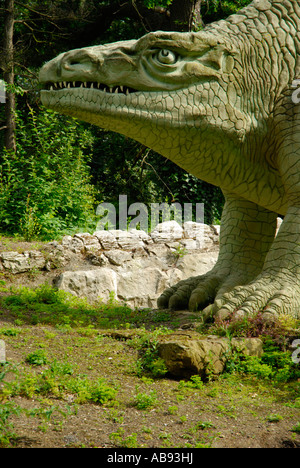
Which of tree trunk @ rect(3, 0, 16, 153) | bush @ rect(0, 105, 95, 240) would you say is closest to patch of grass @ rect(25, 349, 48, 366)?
bush @ rect(0, 105, 95, 240)

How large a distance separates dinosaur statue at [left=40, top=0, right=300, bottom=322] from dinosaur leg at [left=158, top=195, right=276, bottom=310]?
0.76 meters

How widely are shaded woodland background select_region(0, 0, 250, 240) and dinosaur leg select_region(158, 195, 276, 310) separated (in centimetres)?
346

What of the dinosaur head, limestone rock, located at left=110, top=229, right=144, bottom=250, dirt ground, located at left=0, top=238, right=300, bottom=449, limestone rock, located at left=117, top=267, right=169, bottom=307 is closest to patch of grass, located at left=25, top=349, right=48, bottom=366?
dirt ground, located at left=0, top=238, right=300, bottom=449

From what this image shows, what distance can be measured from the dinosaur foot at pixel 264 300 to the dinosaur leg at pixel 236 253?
78 centimetres

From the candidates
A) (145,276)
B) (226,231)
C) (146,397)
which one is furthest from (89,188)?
(146,397)

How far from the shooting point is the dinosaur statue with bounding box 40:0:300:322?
163 inches

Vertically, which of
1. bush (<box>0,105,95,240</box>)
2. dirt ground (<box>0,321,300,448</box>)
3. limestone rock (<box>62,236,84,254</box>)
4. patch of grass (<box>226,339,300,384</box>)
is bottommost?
dirt ground (<box>0,321,300,448</box>)

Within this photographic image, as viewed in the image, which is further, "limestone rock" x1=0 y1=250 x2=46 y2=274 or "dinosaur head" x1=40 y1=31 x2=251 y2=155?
"limestone rock" x1=0 y1=250 x2=46 y2=274

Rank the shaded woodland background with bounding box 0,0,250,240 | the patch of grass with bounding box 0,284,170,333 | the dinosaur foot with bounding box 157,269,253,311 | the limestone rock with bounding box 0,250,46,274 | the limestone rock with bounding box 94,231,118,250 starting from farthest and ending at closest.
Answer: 1. the shaded woodland background with bounding box 0,0,250,240
2. the limestone rock with bounding box 94,231,118,250
3. the limestone rock with bounding box 0,250,46,274
4. the dinosaur foot with bounding box 157,269,253,311
5. the patch of grass with bounding box 0,284,170,333

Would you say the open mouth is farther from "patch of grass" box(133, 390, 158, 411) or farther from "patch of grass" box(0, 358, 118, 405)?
"patch of grass" box(133, 390, 158, 411)

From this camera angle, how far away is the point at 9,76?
31.8ft

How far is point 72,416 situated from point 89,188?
319 inches

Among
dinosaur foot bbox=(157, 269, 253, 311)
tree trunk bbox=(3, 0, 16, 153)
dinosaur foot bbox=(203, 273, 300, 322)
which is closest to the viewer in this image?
dinosaur foot bbox=(203, 273, 300, 322)

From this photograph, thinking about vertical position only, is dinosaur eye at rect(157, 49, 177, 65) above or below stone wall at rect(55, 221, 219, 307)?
above
